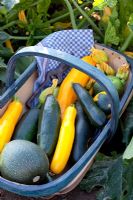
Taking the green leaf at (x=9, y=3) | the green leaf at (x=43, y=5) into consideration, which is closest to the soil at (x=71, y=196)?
the green leaf at (x=9, y=3)

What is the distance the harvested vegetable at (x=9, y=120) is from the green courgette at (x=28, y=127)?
0.07 feet

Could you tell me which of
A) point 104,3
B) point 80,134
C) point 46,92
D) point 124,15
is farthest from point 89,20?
point 80,134

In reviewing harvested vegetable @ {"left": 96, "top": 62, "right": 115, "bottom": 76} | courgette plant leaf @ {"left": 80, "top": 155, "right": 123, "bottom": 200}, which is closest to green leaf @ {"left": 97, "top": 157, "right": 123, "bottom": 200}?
courgette plant leaf @ {"left": 80, "top": 155, "right": 123, "bottom": 200}

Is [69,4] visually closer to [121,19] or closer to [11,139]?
[121,19]

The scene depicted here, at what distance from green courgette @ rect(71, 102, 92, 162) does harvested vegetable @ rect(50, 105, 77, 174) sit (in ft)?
0.07

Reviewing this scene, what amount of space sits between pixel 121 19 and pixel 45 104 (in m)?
0.68

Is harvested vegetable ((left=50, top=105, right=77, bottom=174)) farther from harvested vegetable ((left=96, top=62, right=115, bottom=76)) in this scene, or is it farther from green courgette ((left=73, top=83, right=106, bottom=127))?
harvested vegetable ((left=96, top=62, right=115, bottom=76))

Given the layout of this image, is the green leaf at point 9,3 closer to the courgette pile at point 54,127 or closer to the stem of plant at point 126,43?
the courgette pile at point 54,127

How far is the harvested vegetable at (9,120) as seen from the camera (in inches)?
70.8

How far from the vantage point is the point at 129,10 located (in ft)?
7.43

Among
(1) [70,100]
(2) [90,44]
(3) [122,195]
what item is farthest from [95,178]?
(2) [90,44]

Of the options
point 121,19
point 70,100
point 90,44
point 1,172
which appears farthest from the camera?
point 121,19

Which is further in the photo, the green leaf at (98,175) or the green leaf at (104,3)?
the green leaf at (104,3)

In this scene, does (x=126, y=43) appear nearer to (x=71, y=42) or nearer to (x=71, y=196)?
(x=71, y=42)
